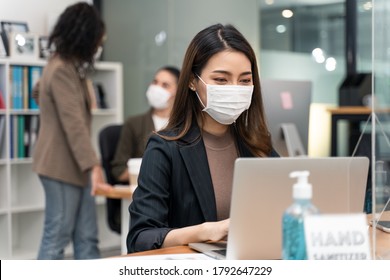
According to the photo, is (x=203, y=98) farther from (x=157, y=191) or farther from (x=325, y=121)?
(x=325, y=121)

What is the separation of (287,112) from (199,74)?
→ 901 millimetres

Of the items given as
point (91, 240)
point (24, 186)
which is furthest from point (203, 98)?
point (24, 186)

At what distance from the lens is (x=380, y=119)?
2.01m

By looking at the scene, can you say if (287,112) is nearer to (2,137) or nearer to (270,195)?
(270,195)

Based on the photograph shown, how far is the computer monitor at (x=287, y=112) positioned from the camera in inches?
107

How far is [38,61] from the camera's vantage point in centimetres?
360

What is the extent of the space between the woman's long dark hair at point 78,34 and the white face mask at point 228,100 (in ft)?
4.98

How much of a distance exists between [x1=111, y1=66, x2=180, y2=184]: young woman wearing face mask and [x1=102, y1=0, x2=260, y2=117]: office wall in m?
1.07

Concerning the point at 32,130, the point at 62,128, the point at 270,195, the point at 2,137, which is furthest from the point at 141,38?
the point at 270,195

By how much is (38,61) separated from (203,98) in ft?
6.23

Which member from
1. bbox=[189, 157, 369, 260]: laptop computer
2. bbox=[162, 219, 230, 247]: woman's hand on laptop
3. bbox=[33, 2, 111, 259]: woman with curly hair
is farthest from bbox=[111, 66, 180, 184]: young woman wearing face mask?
bbox=[189, 157, 369, 260]: laptop computer

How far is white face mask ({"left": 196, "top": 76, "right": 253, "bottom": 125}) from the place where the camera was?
184cm

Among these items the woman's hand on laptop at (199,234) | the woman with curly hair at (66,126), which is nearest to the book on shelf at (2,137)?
the woman with curly hair at (66,126)

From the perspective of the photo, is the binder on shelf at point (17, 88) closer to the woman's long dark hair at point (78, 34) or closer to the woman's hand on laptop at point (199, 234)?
the woman's long dark hair at point (78, 34)
